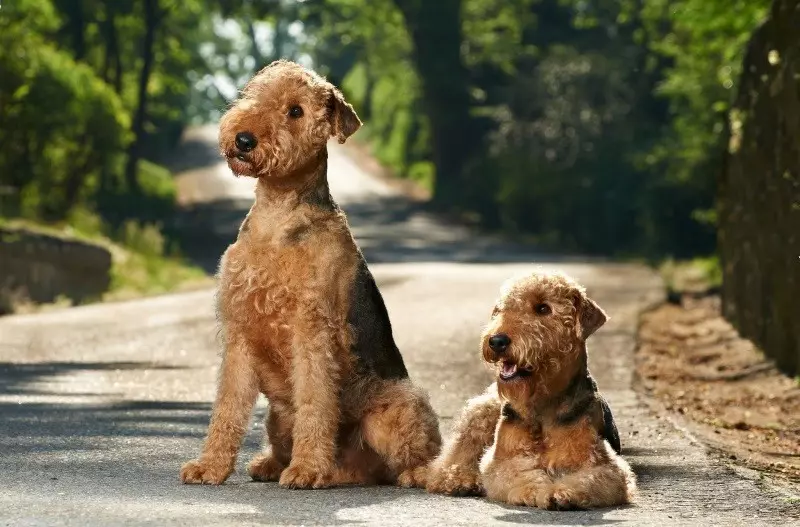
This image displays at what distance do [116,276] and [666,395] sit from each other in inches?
598

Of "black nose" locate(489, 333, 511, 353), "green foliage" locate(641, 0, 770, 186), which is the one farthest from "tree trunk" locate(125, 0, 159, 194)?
"black nose" locate(489, 333, 511, 353)

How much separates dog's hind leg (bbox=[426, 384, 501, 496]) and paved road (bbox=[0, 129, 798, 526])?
0.44 ft

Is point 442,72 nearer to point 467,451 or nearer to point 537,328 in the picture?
point 467,451

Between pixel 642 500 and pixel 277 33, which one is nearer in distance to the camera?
pixel 642 500

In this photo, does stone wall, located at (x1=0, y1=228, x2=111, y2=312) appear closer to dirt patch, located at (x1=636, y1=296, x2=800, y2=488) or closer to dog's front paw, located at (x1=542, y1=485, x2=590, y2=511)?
dirt patch, located at (x1=636, y1=296, x2=800, y2=488)

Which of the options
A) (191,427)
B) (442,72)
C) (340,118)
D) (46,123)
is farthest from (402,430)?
(442,72)

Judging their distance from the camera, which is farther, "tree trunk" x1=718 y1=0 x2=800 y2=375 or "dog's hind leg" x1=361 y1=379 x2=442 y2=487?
"tree trunk" x1=718 y1=0 x2=800 y2=375

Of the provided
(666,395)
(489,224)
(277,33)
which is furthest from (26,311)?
(277,33)

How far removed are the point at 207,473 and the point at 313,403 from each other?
0.68m

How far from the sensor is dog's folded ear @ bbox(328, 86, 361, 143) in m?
8.02

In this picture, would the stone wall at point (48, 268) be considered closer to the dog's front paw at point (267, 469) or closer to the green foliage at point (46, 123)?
the green foliage at point (46, 123)

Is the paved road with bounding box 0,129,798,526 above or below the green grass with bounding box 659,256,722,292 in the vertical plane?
below

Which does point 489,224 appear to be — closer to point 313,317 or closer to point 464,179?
point 464,179

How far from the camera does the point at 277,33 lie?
11444 centimetres
